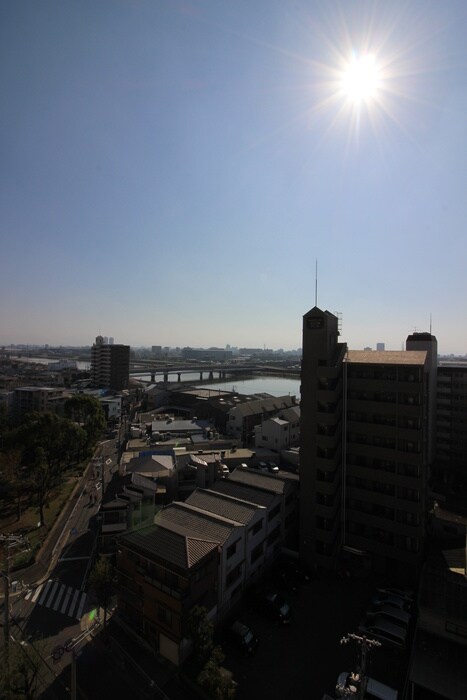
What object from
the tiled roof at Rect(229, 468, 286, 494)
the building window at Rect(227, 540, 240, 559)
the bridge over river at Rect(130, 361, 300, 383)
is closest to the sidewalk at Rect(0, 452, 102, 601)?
the building window at Rect(227, 540, 240, 559)

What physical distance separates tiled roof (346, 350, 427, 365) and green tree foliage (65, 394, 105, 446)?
24.9 metres

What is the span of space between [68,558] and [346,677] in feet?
45.9

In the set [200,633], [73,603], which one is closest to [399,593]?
[200,633]

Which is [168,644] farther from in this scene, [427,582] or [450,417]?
[450,417]

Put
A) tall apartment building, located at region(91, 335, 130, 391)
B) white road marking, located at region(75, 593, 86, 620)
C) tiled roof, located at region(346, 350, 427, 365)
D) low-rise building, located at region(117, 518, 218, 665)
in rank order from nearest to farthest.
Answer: low-rise building, located at region(117, 518, 218, 665)
white road marking, located at region(75, 593, 86, 620)
tiled roof, located at region(346, 350, 427, 365)
tall apartment building, located at region(91, 335, 130, 391)

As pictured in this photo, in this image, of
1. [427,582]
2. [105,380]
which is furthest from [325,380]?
[105,380]

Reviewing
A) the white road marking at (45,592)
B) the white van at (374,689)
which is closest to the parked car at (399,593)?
the white van at (374,689)

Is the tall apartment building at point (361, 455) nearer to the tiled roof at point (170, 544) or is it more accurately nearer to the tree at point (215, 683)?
the tiled roof at point (170, 544)

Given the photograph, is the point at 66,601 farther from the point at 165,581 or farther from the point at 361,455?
the point at 361,455

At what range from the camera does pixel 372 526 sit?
17953 millimetres

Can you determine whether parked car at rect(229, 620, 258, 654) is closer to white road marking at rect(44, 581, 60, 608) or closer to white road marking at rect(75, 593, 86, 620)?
white road marking at rect(75, 593, 86, 620)

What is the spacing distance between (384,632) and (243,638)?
512cm

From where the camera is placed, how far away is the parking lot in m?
11.4

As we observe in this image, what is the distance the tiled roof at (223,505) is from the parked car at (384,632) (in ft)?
18.5
